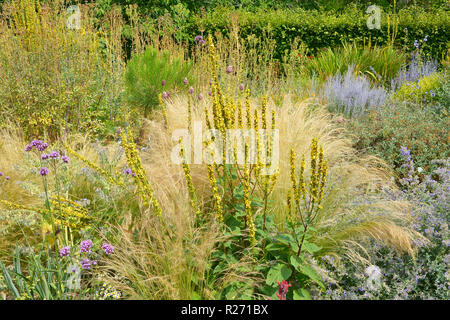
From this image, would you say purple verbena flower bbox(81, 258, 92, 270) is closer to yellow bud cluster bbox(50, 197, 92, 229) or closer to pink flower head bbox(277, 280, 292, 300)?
yellow bud cluster bbox(50, 197, 92, 229)

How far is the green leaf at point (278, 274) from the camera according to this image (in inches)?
85.4

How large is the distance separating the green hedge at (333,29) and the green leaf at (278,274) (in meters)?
7.05

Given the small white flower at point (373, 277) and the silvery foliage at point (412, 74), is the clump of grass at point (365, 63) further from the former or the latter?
the small white flower at point (373, 277)

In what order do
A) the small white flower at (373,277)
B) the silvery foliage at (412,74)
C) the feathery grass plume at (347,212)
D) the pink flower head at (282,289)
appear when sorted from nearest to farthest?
the pink flower head at (282,289) → the small white flower at (373,277) → the feathery grass plume at (347,212) → the silvery foliage at (412,74)

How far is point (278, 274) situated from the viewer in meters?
2.20

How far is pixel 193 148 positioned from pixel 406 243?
1.84 m

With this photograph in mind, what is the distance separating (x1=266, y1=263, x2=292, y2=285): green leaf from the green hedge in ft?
23.1

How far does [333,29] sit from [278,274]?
771cm

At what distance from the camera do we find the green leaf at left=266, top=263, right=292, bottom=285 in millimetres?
2170

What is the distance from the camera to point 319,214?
2.93 m

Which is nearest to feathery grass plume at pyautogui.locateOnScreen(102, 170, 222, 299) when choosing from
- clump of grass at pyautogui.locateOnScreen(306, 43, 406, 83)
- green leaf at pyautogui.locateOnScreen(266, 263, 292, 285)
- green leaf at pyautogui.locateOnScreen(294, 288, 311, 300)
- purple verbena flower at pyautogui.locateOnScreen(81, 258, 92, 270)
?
purple verbena flower at pyautogui.locateOnScreen(81, 258, 92, 270)

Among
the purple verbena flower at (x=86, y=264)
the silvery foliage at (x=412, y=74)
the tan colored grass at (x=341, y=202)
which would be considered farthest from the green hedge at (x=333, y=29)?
the purple verbena flower at (x=86, y=264)

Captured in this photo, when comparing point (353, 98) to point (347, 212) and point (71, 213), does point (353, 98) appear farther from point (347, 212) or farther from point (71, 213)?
point (71, 213)

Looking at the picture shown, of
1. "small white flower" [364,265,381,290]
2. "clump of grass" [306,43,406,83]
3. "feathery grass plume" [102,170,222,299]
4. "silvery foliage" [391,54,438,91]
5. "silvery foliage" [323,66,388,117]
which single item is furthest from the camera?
"clump of grass" [306,43,406,83]
